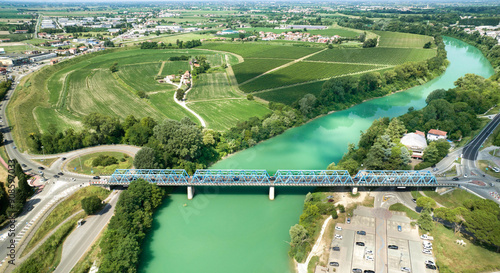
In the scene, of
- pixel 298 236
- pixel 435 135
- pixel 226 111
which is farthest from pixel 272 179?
pixel 435 135

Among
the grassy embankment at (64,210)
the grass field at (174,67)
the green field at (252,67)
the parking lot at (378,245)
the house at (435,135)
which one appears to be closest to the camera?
the parking lot at (378,245)

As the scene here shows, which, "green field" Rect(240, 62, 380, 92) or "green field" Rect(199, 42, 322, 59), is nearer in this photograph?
"green field" Rect(240, 62, 380, 92)

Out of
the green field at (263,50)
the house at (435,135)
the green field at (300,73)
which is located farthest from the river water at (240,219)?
the green field at (263,50)

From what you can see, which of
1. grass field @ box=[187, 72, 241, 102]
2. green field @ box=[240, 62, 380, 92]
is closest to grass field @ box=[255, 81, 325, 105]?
green field @ box=[240, 62, 380, 92]

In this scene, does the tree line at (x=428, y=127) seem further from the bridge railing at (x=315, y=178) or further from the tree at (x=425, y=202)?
the tree at (x=425, y=202)

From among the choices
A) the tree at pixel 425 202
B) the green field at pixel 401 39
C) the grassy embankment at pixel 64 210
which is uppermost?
the green field at pixel 401 39

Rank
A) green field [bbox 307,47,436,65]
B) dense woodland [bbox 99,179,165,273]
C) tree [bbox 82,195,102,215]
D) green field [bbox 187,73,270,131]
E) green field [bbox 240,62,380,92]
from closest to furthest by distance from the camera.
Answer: dense woodland [bbox 99,179,165,273] < tree [bbox 82,195,102,215] < green field [bbox 187,73,270,131] < green field [bbox 240,62,380,92] < green field [bbox 307,47,436,65]

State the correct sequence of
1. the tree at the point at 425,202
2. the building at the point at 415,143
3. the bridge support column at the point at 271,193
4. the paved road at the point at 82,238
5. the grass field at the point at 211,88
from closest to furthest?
the paved road at the point at 82,238, the tree at the point at 425,202, the bridge support column at the point at 271,193, the building at the point at 415,143, the grass field at the point at 211,88

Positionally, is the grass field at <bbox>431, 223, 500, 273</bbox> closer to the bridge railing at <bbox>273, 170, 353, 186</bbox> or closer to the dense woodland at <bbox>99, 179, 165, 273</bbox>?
the bridge railing at <bbox>273, 170, 353, 186</bbox>

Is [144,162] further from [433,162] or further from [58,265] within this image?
[433,162]
